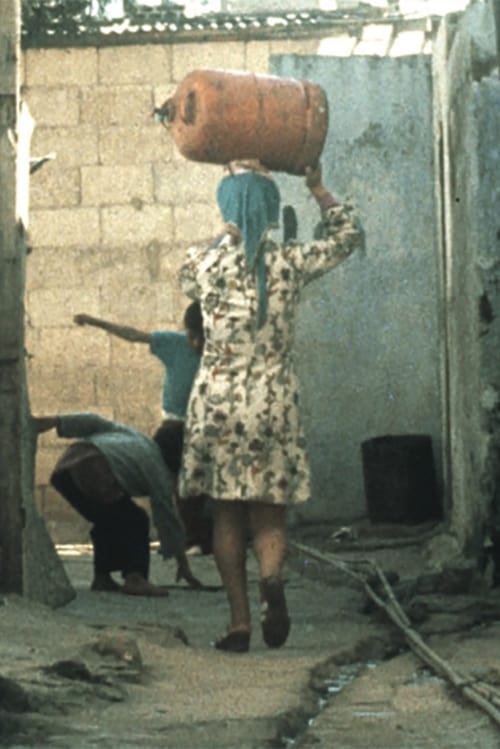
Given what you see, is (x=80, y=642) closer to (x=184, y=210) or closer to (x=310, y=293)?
(x=310, y=293)

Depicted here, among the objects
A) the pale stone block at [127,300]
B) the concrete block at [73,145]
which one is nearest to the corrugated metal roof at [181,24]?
the concrete block at [73,145]

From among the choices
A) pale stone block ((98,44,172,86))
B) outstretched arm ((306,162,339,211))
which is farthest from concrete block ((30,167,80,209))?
outstretched arm ((306,162,339,211))

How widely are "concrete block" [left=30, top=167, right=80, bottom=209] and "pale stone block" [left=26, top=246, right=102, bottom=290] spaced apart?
356 millimetres

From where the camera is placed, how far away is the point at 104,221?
1516cm

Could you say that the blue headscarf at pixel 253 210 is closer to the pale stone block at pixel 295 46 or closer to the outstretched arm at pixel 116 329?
the outstretched arm at pixel 116 329

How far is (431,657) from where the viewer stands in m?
6.14

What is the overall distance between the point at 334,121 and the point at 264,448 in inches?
264

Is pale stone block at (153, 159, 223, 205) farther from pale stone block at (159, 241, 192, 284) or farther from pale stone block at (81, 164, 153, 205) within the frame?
pale stone block at (159, 241, 192, 284)

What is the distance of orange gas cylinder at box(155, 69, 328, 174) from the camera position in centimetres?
721

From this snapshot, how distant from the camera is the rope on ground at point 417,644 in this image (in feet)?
17.2

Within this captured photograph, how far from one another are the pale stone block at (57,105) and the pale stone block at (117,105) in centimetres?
6

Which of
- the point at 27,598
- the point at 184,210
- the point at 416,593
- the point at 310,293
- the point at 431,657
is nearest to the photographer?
the point at 431,657

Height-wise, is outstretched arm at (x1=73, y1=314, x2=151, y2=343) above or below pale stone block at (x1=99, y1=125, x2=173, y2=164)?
below

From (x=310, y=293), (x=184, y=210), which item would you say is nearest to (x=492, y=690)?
(x=310, y=293)
